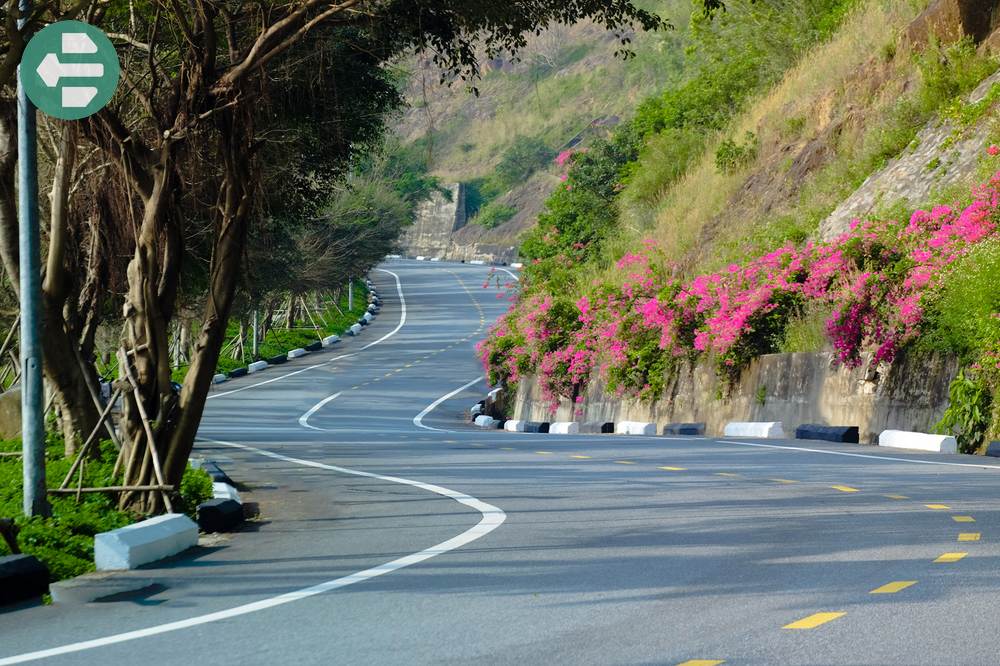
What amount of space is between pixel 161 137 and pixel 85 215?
1014 cm

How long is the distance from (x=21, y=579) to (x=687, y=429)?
20.1 metres

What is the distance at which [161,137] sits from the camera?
12.6 m

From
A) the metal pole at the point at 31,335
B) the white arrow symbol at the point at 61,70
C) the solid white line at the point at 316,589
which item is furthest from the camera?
the white arrow symbol at the point at 61,70

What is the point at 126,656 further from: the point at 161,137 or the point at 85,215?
the point at 85,215

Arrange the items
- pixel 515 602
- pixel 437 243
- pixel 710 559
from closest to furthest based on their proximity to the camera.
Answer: pixel 515 602 → pixel 710 559 → pixel 437 243

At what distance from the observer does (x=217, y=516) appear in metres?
11.2

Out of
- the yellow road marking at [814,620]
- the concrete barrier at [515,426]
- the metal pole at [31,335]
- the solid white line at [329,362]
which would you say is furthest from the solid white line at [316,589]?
the solid white line at [329,362]

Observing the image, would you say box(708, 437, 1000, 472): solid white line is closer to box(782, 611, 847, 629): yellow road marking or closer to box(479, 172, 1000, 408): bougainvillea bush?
box(479, 172, 1000, 408): bougainvillea bush

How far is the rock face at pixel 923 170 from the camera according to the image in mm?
25516

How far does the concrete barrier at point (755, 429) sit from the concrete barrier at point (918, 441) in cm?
289

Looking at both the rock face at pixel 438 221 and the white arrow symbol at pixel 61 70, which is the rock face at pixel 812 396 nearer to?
the white arrow symbol at pixel 61 70

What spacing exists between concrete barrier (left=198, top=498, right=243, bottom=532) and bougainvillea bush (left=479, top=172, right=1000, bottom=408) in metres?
11.6

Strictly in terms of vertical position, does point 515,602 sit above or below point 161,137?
below

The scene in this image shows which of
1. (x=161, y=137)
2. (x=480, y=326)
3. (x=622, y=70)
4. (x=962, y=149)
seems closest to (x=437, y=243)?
(x=622, y=70)
